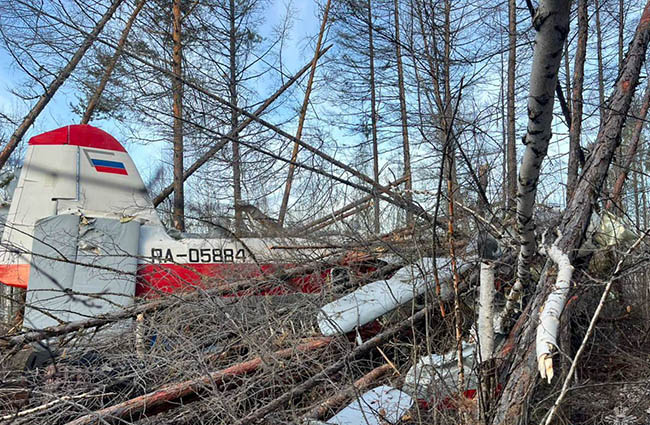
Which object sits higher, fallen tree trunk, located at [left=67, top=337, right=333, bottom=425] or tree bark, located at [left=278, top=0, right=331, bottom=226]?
tree bark, located at [left=278, top=0, right=331, bottom=226]

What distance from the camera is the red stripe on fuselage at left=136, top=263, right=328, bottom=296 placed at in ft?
15.4

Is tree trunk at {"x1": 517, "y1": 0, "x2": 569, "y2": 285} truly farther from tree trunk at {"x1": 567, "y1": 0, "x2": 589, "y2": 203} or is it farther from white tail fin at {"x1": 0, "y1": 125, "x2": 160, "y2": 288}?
white tail fin at {"x1": 0, "y1": 125, "x2": 160, "y2": 288}

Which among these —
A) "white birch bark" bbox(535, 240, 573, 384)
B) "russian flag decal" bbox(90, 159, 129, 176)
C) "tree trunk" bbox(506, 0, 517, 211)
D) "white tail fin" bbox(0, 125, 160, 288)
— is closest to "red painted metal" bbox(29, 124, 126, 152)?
"white tail fin" bbox(0, 125, 160, 288)

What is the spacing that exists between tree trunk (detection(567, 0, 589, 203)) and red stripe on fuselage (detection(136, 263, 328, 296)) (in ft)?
7.97

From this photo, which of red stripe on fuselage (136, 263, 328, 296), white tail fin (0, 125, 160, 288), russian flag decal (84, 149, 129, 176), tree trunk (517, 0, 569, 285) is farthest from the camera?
russian flag decal (84, 149, 129, 176)

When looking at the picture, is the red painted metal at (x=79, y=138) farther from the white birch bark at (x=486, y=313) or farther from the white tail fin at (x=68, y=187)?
the white birch bark at (x=486, y=313)

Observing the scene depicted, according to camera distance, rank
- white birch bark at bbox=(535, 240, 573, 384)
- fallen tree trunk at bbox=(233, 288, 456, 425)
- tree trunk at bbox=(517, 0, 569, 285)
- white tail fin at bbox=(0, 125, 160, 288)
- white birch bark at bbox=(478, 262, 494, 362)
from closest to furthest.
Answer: tree trunk at bbox=(517, 0, 569, 285), white birch bark at bbox=(535, 240, 573, 384), white birch bark at bbox=(478, 262, 494, 362), fallen tree trunk at bbox=(233, 288, 456, 425), white tail fin at bbox=(0, 125, 160, 288)

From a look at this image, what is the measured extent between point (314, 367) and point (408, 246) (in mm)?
1515

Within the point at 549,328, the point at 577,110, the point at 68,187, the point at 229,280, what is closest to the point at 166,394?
the point at 229,280

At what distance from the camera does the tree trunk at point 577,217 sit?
2.49m

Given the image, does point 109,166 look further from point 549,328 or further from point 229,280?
point 549,328

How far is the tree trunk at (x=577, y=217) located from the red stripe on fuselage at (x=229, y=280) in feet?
7.24

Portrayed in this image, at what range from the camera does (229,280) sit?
16.5 ft

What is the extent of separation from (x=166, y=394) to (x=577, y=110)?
3.94m
